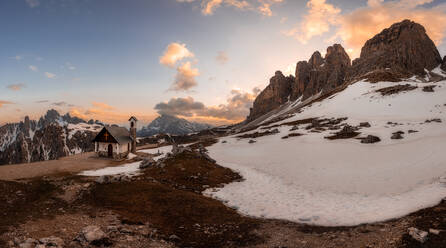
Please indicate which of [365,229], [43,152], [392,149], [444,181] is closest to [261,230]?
[365,229]

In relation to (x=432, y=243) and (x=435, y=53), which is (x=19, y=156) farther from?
(x=435, y=53)

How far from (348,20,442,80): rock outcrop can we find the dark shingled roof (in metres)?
153

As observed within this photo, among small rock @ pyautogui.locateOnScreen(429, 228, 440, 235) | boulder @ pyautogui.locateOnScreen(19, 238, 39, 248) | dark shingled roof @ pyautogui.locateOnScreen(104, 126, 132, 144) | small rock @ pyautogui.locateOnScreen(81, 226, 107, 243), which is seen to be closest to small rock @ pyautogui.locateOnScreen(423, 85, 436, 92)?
small rock @ pyautogui.locateOnScreen(429, 228, 440, 235)

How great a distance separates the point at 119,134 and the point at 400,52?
7713 inches

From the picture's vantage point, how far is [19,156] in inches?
6998

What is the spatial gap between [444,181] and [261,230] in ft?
53.7

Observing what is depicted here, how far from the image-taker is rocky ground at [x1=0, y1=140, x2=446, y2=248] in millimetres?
9516

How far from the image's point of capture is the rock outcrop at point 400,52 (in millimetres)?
156375

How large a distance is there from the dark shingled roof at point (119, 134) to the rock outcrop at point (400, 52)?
153 m

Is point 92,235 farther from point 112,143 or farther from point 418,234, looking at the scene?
point 112,143

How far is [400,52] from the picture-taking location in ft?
533

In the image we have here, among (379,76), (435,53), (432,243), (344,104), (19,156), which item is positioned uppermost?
(435,53)

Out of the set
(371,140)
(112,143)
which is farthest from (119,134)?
(371,140)

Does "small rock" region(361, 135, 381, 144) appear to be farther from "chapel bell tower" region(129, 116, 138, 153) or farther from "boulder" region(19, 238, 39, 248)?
"chapel bell tower" region(129, 116, 138, 153)
